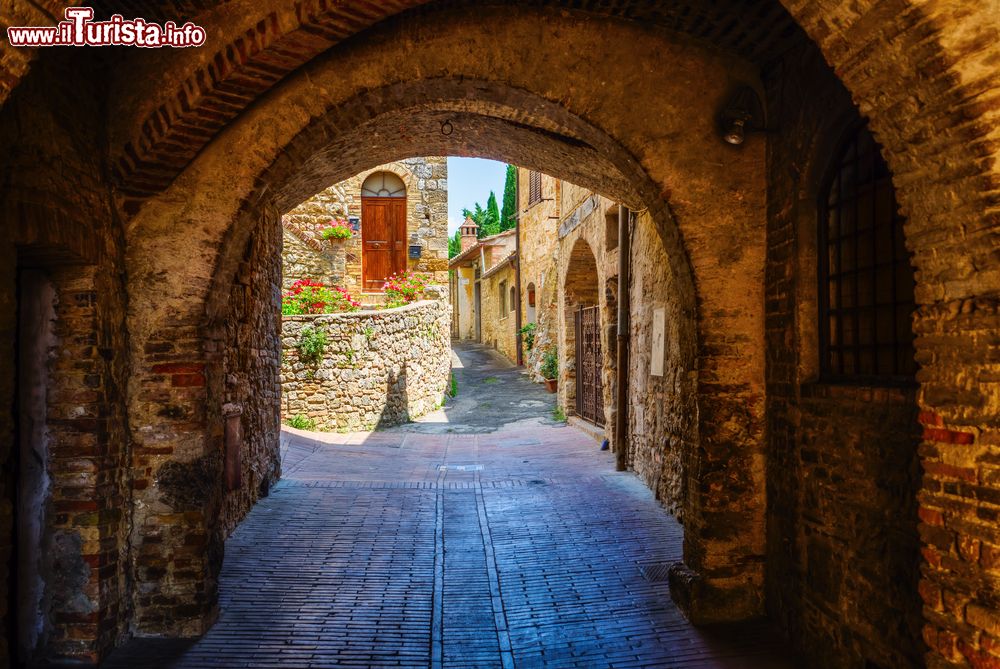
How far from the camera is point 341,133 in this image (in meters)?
4.08

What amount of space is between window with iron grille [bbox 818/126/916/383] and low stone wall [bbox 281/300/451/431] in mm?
8902

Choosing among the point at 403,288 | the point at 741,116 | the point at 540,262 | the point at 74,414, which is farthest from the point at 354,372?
the point at 741,116

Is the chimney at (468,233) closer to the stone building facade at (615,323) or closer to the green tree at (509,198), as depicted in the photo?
the green tree at (509,198)

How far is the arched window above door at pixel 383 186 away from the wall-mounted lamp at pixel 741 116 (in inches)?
550

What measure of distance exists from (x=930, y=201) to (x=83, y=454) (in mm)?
4195

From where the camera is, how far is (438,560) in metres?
5.19

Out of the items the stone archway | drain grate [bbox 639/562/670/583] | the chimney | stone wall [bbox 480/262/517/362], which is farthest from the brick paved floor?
the chimney

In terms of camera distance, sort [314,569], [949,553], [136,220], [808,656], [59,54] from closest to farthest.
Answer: [949,553] → [59,54] → [808,656] → [136,220] → [314,569]

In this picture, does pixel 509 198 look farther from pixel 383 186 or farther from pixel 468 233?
pixel 383 186

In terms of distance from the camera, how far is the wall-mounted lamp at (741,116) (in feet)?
12.6

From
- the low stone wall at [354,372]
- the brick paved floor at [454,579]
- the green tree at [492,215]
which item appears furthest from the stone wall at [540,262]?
the green tree at [492,215]

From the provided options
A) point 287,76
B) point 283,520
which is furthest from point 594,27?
point 283,520

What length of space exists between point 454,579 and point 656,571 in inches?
61.0

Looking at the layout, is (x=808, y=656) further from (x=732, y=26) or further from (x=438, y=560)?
(x=732, y=26)
